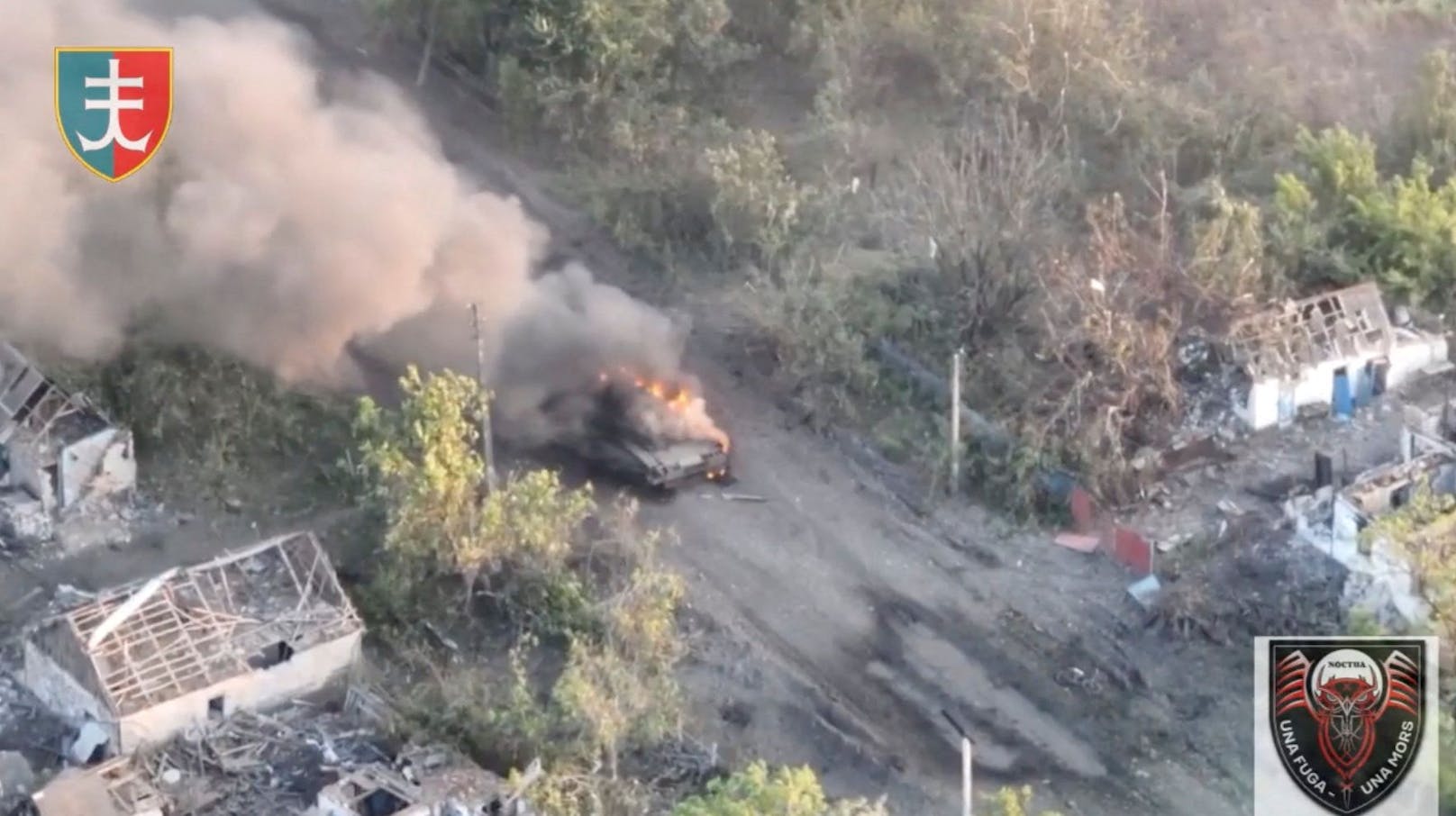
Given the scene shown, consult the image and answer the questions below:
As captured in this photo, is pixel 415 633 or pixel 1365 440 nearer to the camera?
pixel 415 633

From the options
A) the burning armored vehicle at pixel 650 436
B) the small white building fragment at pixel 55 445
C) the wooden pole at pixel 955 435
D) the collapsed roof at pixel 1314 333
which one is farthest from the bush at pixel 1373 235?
the small white building fragment at pixel 55 445

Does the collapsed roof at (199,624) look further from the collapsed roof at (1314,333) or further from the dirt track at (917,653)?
the collapsed roof at (1314,333)

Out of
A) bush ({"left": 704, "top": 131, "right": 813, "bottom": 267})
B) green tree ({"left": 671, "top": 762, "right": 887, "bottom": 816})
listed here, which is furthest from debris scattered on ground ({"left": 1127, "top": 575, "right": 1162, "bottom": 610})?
bush ({"left": 704, "top": 131, "right": 813, "bottom": 267})

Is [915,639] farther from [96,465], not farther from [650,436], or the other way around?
[96,465]

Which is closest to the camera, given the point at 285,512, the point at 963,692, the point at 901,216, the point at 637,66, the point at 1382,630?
the point at 1382,630

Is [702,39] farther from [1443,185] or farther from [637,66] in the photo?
[1443,185]

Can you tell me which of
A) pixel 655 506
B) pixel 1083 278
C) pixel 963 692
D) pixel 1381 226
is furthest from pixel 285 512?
pixel 1381 226

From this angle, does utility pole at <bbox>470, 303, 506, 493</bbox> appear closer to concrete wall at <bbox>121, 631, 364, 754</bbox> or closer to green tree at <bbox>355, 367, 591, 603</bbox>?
green tree at <bbox>355, 367, 591, 603</bbox>

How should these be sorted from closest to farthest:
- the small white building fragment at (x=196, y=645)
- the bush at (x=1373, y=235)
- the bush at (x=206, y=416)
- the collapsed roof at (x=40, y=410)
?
the small white building fragment at (x=196, y=645)
the collapsed roof at (x=40, y=410)
the bush at (x=206, y=416)
the bush at (x=1373, y=235)
